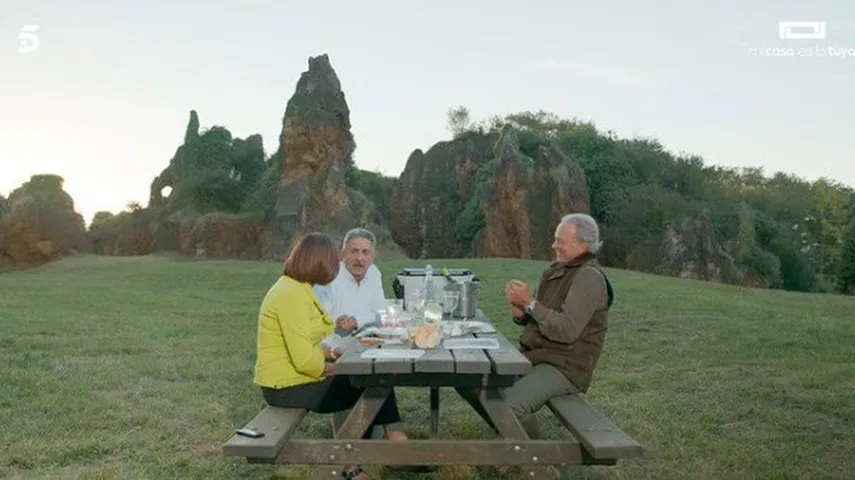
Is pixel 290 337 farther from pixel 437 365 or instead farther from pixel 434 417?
pixel 434 417

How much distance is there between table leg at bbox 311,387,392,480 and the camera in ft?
14.6

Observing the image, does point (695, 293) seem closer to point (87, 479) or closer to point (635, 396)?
point (635, 396)

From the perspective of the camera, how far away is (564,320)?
16.3 feet

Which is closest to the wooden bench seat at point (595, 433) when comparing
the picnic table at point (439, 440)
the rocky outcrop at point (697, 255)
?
the picnic table at point (439, 440)

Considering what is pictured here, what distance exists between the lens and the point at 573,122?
62.3 meters

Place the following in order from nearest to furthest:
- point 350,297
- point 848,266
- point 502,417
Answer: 1. point 502,417
2. point 350,297
3. point 848,266

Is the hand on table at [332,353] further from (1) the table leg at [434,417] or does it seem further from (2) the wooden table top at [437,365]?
(1) the table leg at [434,417]

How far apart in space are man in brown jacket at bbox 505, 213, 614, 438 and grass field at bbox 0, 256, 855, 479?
70 cm

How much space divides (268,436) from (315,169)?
30370 mm

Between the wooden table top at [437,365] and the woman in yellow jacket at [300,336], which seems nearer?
the wooden table top at [437,365]

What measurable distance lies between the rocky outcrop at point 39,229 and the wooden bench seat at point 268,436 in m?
32.4

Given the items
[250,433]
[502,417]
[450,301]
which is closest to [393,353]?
[502,417]

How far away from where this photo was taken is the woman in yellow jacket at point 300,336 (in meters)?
4.61

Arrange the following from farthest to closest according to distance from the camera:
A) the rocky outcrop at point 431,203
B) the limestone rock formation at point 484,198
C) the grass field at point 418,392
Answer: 1. the rocky outcrop at point 431,203
2. the limestone rock formation at point 484,198
3. the grass field at point 418,392
